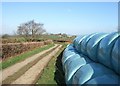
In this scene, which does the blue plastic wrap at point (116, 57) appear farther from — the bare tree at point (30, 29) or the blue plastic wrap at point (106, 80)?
the bare tree at point (30, 29)

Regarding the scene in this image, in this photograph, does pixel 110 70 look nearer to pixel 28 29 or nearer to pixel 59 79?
pixel 59 79

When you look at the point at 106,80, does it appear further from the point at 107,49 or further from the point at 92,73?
the point at 107,49

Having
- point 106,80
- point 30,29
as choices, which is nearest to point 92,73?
point 106,80

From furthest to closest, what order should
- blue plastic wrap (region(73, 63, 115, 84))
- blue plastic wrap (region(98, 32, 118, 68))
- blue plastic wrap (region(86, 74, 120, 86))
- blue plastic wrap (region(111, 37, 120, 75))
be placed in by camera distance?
blue plastic wrap (region(98, 32, 118, 68)) → blue plastic wrap (region(73, 63, 115, 84)) → blue plastic wrap (region(111, 37, 120, 75)) → blue plastic wrap (region(86, 74, 120, 86))

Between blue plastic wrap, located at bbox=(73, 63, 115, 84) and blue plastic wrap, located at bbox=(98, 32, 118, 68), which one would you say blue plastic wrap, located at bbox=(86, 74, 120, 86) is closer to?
blue plastic wrap, located at bbox=(73, 63, 115, 84)

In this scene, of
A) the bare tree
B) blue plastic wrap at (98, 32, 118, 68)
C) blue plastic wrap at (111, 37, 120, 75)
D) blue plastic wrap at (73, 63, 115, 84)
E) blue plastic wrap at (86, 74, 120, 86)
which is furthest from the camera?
the bare tree

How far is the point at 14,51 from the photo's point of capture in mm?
24094

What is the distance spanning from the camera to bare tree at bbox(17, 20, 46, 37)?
3113 inches

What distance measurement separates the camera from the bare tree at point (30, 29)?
79.1 metres

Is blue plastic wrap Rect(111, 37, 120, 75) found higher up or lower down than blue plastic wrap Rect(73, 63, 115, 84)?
higher up

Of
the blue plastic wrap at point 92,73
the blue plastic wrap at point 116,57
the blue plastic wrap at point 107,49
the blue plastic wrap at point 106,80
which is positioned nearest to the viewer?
the blue plastic wrap at point 106,80

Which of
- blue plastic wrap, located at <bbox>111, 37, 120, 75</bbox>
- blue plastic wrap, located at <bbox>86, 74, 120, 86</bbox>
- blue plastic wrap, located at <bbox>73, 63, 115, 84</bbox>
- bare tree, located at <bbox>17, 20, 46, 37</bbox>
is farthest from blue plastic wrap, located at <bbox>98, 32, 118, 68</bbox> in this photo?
bare tree, located at <bbox>17, 20, 46, 37</bbox>

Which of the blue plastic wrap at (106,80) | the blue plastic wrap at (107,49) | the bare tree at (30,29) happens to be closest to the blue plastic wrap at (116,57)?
the blue plastic wrap at (106,80)

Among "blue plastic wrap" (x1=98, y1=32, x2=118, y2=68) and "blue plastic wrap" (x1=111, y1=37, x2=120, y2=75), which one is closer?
"blue plastic wrap" (x1=111, y1=37, x2=120, y2=75)
